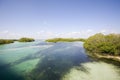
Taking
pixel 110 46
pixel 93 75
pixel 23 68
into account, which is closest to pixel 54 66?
pixel 23 68

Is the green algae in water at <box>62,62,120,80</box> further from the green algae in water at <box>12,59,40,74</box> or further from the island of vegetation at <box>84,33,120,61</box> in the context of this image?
the island of vegetation at <box>84,33,120,61</box>

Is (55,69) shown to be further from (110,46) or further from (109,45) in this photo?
(109,45)

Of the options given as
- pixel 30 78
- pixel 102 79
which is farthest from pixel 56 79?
pixel 102 79

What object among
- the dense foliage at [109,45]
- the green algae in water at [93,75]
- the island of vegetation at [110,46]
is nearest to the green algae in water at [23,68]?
the green algae in water at [93,75]

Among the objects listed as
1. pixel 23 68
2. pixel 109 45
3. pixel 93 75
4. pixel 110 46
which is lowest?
pixel 93 75

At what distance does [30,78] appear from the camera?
18.6m

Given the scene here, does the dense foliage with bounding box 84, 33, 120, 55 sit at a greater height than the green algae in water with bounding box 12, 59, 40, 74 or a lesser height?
greater

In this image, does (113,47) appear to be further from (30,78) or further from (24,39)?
(24,39)

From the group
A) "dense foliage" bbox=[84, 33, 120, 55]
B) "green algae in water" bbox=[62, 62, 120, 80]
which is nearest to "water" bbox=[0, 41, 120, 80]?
"green algae in water" bbox=[62, 62, 120, 80]

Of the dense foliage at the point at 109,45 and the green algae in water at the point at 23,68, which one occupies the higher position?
the dense foliage at the point at 109,45

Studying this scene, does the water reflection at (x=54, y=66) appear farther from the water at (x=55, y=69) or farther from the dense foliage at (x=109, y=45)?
the dense foliage at (x=109, y=45)

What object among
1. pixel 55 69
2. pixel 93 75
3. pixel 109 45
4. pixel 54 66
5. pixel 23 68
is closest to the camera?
pixel 93 75

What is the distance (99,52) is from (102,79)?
24.1 metres

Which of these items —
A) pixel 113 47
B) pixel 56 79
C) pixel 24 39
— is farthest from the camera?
pixel 24 39
